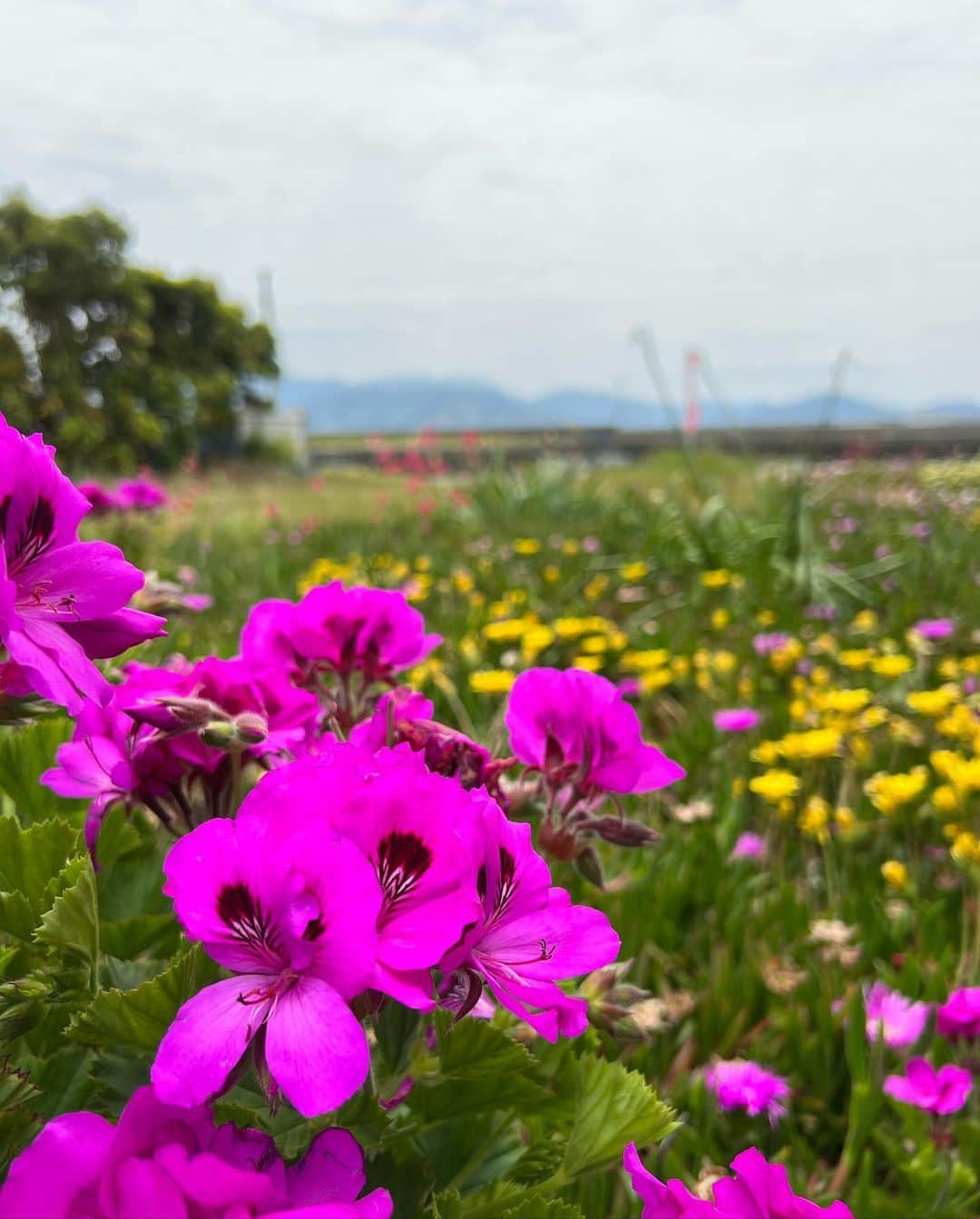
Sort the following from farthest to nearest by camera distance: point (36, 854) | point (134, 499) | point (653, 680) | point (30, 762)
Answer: point (134, 499) < point (653, 680) < point (30, 762) < point (36, 854)

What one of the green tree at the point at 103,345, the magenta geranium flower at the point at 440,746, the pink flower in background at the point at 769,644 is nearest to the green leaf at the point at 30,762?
the magenta geranium flower at the point at 440,746

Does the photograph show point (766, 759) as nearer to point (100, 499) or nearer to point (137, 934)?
point (137, 934)

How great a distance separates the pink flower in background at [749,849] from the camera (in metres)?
2.20

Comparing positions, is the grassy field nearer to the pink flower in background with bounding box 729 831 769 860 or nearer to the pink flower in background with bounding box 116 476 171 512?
the pink flower in background with bounding box 729 831 769 860

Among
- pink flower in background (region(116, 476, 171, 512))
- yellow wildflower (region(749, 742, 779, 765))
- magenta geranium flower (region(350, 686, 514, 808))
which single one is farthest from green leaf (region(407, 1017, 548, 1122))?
pink flower in background (region(116, 476, 171, 512))

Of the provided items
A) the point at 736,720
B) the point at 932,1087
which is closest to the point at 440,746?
the point at 932,1087

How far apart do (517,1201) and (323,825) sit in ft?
1.27

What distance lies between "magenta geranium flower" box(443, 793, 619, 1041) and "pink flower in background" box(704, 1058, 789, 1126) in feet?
3.12

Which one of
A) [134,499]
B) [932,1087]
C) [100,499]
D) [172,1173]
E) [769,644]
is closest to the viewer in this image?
[172,1173]

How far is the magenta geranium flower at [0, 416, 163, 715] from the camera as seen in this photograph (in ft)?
1.80

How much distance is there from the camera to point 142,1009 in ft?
1.94

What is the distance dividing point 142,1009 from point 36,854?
22 cm

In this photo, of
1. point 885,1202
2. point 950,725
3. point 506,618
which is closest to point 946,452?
point 506,618

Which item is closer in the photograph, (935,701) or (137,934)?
(137,934)
